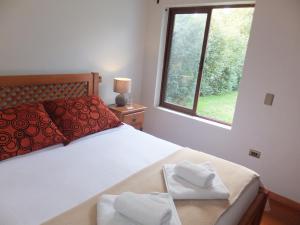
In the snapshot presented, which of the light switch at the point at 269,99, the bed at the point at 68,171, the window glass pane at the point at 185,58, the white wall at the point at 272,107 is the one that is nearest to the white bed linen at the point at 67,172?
the bed at the point at 68,171

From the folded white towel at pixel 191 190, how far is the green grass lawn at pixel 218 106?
157 centimetres

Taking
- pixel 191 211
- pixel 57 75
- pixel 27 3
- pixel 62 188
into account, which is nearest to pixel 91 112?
pixel 57 75

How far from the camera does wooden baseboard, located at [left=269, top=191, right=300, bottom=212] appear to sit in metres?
2.40

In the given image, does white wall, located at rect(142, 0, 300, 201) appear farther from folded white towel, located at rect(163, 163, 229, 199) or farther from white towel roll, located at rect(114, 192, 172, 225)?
white towel roll, located at rect(114, 192, 172, 225)

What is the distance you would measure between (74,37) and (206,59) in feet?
5.37

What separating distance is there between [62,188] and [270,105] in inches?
84.2

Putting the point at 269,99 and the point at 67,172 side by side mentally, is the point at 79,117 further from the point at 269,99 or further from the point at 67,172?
the point at 269,99

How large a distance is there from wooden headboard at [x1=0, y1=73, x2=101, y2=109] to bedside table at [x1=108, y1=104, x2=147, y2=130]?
13.0 inches

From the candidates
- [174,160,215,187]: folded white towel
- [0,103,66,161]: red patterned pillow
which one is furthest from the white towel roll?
[0,103,66,161]: red patterned pillow

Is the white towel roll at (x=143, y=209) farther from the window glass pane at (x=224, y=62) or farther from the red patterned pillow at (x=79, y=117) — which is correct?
the window glass pane at (x=224, y=62)

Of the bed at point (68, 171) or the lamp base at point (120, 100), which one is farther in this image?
the lamp base at point (120, 100)

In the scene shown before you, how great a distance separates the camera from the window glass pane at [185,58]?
10.1 ft

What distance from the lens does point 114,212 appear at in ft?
3.76

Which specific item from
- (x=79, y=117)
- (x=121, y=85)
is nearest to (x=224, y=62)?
(x=121, y=85)
